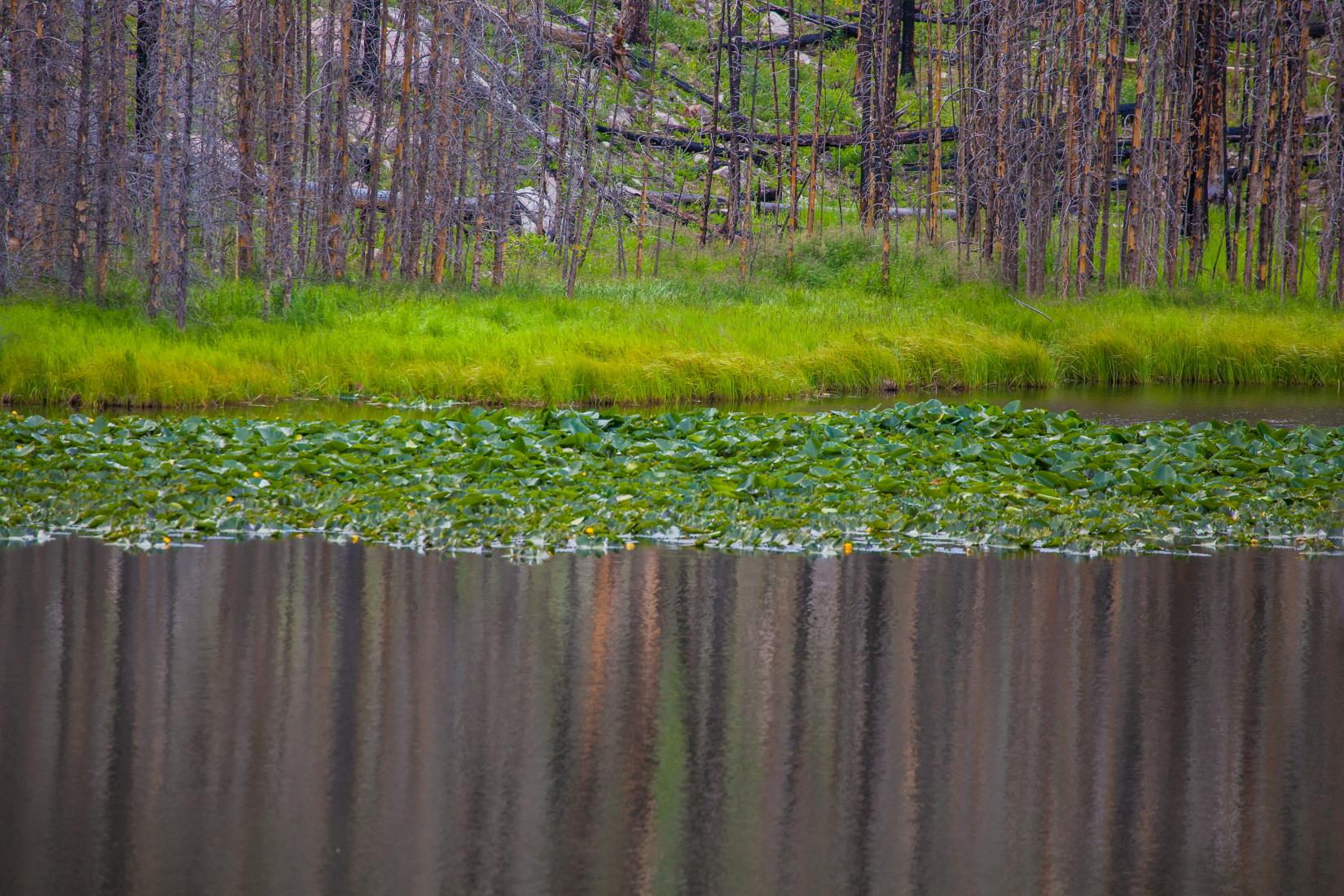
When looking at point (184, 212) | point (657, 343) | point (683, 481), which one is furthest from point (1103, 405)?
point (184, 212)

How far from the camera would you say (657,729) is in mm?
5328

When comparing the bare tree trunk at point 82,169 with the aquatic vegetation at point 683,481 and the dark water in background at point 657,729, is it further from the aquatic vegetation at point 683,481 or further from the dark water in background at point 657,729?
the dark water in background at point 657,729

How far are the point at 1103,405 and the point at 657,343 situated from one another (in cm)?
539

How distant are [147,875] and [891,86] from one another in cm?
2589

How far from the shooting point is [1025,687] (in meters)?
5.93

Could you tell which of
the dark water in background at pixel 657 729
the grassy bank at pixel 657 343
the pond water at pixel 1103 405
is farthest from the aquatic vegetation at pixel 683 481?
the grassy bank at pixel 657 343

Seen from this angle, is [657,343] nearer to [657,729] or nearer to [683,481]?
[683,481]

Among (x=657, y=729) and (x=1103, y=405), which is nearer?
(x=657, y=729)

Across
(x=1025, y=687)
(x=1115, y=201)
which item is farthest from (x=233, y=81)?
(x=1025, y=687)

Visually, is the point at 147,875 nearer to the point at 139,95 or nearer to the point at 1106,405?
the point at 1106,405

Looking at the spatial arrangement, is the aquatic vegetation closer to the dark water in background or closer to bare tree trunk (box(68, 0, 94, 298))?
the dark water in background

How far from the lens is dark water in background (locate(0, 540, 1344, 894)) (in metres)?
4.29

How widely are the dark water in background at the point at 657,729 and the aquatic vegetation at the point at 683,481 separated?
87 centimetres

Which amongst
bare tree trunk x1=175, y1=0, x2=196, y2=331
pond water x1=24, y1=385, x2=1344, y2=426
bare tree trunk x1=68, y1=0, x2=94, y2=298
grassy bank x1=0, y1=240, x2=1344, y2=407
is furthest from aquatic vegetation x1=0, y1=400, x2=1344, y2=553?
bare tree trunk x1=68, y1=0, x2=94, y2=298
